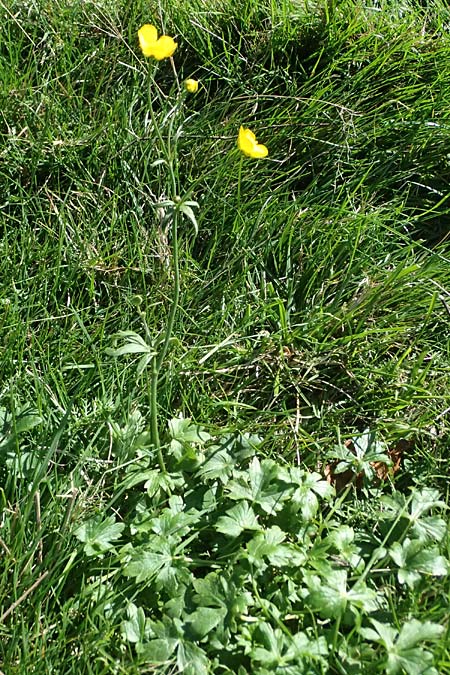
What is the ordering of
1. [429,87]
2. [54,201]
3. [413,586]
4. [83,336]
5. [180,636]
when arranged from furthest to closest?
[429,87]
[54,201]
[83,336]
[413,586]
[180,636]

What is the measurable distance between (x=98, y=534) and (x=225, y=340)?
73cm

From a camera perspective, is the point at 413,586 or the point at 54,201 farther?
the point at 54,201

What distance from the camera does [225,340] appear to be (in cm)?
243

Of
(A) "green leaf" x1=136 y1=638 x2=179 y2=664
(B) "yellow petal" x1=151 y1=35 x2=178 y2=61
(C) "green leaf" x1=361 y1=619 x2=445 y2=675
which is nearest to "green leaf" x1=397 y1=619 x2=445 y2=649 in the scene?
(C) "green leaf" x1=361 y1=619 x2=445 y2=675

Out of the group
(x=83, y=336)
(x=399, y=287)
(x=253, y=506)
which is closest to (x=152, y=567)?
(x=253, y=506)

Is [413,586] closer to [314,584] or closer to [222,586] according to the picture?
[314,584]

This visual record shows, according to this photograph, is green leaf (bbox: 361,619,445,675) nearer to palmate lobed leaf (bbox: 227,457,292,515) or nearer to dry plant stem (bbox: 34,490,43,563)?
palmate lobed leaf (bbox: 227,457,292,515)

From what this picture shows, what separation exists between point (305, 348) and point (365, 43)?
1.24 metres

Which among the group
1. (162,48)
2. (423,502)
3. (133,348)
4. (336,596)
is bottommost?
(423,502)

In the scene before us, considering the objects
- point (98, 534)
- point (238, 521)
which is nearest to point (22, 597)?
point (98, 534)

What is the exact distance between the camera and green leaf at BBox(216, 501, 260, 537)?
196 centimetres

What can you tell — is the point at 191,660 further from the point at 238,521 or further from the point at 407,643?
the point at 407,643

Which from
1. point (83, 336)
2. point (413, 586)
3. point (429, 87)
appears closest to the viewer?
point (413, 586)

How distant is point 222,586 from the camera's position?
187cm
